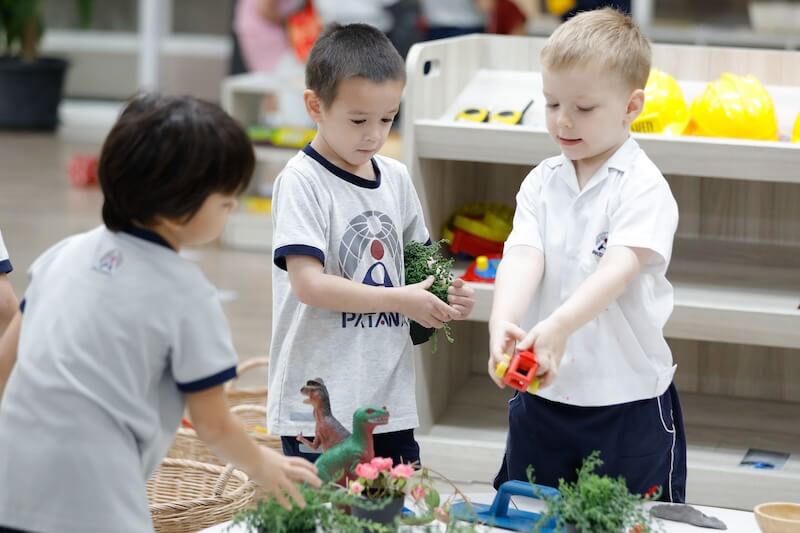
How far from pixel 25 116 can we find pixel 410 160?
6.61m

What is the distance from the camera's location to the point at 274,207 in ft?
6.85

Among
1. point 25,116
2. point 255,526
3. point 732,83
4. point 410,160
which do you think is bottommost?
point 25,116

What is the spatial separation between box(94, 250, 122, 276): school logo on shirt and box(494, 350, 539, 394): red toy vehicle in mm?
573

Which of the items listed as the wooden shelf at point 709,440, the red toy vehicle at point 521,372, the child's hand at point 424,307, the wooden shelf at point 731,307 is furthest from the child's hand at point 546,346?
the wooden shelf at point 709,440

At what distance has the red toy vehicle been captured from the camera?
172cm

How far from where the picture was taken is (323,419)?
1.91m

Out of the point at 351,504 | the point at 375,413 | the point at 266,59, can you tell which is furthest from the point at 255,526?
the point at 266,59

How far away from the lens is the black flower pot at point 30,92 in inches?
344

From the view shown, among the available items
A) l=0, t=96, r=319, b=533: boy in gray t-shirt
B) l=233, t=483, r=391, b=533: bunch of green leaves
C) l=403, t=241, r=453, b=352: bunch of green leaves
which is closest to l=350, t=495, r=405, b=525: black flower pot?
l=233, t=483, r=391, b=533: bunch of green leaves

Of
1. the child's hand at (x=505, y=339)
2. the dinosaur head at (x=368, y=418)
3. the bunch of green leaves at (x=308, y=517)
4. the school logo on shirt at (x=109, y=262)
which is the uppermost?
the school logo on shirt at (x=109, y=262)

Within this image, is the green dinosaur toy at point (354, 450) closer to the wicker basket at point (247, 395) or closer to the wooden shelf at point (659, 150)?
the wooden shelf at point (659, 150)

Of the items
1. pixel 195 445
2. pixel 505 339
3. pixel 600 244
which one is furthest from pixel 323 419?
pixel 195 445

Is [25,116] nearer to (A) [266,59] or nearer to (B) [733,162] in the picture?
(A) [266,59]

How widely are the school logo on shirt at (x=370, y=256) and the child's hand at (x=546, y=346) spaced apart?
0.38 metres
